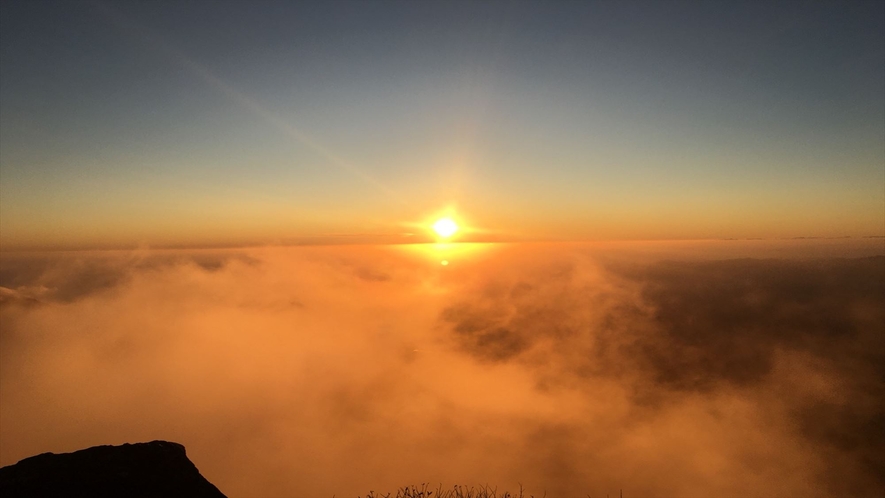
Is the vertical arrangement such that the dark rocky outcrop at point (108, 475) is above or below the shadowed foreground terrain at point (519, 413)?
above

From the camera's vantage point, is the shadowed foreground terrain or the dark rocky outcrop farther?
the shadowed foreground terrain

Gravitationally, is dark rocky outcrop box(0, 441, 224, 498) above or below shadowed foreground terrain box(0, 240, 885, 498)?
above

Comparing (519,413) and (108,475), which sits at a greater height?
(108,475)

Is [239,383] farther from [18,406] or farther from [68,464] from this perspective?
[68,464]

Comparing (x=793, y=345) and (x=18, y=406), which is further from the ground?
(x=793, y=345)

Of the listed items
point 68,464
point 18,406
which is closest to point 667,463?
point 68,464

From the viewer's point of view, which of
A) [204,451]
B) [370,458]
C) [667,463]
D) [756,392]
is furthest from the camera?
[756,392]

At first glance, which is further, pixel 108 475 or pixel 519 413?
pixel 519 413

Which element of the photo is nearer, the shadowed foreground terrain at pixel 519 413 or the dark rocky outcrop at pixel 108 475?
the dark rocky outcrop at pixel 108 475
